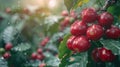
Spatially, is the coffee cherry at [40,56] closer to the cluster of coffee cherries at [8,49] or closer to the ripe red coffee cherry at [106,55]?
the cluster of coffee cherries at [8,49]

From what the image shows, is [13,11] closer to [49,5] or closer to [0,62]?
[49,5]

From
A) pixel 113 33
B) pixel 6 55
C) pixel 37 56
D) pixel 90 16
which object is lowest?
pixel 113 33

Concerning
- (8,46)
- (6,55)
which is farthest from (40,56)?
(6,55)

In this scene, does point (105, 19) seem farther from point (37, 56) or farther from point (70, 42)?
point (37, 56)

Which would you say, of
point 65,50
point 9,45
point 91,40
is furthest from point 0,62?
point 91,40

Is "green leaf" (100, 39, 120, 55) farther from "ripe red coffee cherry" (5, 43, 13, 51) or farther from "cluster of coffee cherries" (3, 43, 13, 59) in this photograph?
"ripe red coffee cherry" (5, 43, 13, 51)

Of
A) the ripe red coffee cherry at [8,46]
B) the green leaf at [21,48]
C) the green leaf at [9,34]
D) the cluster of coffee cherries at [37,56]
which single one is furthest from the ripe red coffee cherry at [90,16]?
the cluster of coffee cherries at [37,56]

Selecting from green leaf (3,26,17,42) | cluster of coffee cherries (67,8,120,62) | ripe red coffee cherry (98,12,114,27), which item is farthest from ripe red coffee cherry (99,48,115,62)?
green leaf (3,26,17,42)

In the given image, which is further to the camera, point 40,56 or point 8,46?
point 40,56
